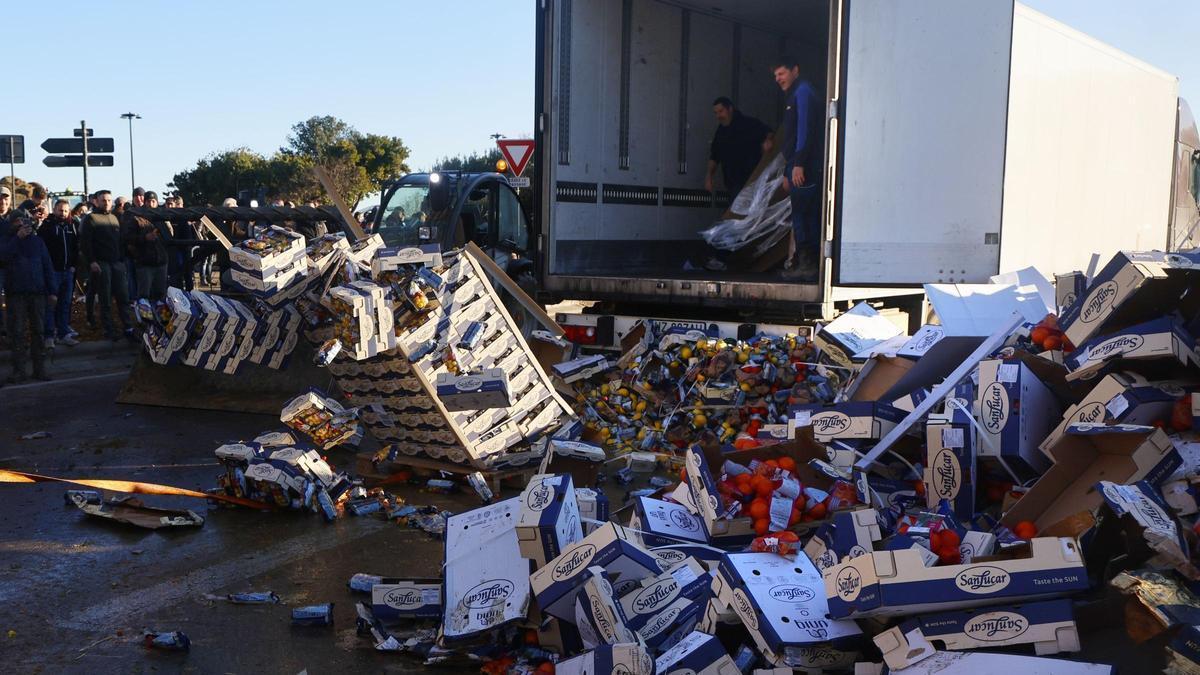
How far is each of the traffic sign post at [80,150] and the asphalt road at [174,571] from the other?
8.81 m

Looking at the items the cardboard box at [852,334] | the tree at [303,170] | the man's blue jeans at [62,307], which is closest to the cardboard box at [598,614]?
the cardboard box at [852,334]

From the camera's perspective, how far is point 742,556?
12.9ft

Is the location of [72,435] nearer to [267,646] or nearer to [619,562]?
[267,646]

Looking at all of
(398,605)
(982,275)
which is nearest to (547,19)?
(982,275)

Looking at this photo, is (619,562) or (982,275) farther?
(982,275)

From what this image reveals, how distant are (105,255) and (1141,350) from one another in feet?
40.3

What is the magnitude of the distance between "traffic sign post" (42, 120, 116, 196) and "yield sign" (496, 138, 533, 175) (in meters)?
5.99

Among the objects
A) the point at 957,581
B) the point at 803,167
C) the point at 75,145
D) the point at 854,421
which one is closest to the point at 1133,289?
the point at 854,421

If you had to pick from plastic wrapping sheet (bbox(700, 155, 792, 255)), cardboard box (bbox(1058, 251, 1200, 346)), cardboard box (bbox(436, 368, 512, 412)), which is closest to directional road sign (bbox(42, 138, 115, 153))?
plastic wrapping sheet (bbox(700, 155, 792, 255))

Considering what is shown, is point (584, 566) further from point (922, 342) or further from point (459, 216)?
point (459, 216)

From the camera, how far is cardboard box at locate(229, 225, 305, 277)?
655 centimetres

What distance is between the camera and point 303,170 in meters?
35.5

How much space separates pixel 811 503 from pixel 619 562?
46.8 inches

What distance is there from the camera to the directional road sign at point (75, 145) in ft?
51.5
